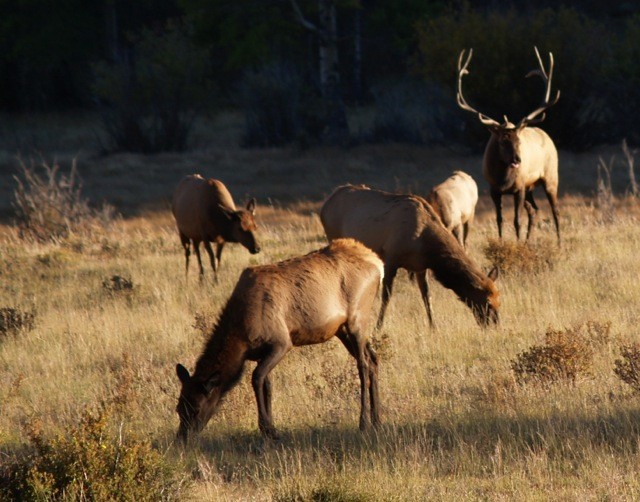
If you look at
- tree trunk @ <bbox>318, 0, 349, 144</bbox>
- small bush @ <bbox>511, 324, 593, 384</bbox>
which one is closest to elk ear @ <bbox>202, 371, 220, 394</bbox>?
small bush @ <bbox>511, 324, 593, 384</bbox>

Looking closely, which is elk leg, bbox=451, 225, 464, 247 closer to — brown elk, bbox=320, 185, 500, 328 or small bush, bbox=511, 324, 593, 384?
brown elk, bbox=320, 185, 500, 328

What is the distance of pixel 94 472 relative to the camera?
5.87 m

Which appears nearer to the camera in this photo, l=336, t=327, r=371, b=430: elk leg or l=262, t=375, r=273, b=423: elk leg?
l=262, t=375, r=273, b=423: elk leg

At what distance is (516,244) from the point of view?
1296 cm

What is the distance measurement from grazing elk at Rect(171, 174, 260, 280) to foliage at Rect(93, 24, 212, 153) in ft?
55.1

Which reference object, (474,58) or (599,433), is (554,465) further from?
(474,58)

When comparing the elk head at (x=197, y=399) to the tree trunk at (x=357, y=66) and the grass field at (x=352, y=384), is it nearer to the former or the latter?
the grass field at (x=352, y=384)

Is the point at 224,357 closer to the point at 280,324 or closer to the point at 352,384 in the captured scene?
the point at 280,324

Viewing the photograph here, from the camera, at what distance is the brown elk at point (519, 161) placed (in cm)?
1407

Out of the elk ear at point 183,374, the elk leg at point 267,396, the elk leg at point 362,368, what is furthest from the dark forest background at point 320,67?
the elk ear at point 183,374

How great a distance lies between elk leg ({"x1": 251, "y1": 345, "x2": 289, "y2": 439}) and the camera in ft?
22.5

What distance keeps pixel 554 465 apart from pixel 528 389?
1578mm

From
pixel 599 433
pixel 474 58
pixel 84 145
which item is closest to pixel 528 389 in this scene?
pixel 599 433

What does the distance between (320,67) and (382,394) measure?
26566mm
